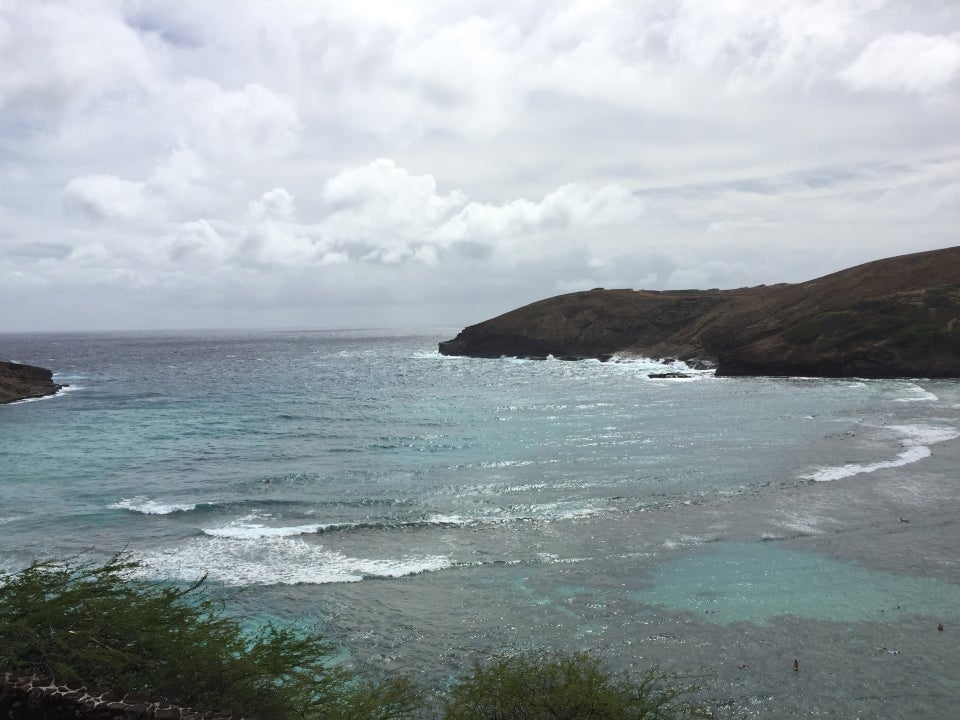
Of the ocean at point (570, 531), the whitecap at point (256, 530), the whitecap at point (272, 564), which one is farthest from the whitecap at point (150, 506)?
the whitecap at point (272, 564)

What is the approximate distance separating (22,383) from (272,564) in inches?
2966

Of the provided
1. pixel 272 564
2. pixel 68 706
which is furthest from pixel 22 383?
pixel 68 706

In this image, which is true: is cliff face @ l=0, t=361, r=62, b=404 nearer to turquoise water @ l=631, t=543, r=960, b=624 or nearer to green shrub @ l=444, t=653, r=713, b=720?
turquoise water @ l=631, t=543, r=960, b=624

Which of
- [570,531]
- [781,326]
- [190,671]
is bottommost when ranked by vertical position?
[570,531]

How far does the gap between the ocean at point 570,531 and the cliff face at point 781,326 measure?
92.6 feet

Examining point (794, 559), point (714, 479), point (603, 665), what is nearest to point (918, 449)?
point (714, 479)

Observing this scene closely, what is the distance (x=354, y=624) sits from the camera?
16.3 meters

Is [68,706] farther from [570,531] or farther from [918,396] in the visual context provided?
[918,396]

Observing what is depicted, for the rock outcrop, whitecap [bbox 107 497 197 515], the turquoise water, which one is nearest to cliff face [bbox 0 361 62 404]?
whitecap [bbox 107 497 197 515]

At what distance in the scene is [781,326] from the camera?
313 feet

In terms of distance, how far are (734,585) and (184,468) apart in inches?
1117

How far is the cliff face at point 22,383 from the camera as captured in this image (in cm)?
7262

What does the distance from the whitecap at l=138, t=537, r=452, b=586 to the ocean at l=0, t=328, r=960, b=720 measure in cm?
11

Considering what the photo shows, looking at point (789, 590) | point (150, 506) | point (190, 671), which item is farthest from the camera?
point (150, 506)
